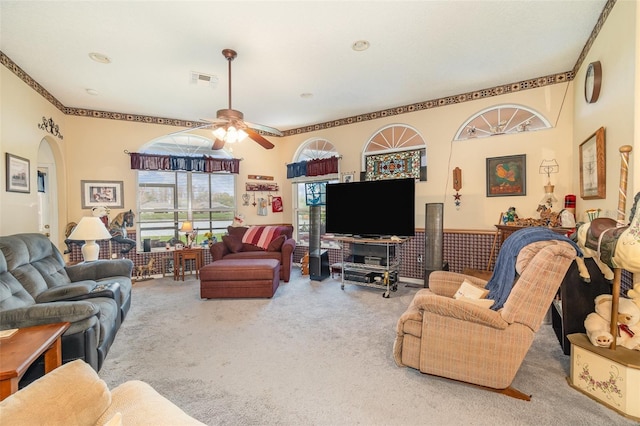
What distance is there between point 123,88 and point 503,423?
5313 mm

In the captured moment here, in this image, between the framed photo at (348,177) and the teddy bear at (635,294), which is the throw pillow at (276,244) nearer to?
the framed photo at (348,177)

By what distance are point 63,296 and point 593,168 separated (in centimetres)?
503

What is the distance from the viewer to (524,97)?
4055 mm

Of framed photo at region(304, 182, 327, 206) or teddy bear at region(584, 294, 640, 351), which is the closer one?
teddy bear at region(584, 294, 640, 351)

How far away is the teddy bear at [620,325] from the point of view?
1953 mm

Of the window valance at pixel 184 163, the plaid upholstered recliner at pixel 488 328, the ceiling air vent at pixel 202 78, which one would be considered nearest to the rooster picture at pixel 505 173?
the plaid upholstered recliner at pixel 488 328

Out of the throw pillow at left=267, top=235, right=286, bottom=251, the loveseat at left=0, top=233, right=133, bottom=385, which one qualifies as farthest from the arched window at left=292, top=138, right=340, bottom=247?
the loveseat at left=0, top=233, right=133, bottom=385

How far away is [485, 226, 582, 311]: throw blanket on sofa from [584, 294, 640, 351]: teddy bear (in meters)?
0.41

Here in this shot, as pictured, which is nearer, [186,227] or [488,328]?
[488,328]

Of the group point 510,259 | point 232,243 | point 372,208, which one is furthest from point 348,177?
point 510,259

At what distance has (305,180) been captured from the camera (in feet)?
20.1

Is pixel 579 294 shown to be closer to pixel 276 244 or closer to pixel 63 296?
pixel 276 244

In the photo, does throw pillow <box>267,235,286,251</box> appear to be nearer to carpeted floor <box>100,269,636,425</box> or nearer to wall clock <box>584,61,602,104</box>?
carpeted floor <box>100,269,636,425</box>

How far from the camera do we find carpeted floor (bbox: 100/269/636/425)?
1.86 metres
